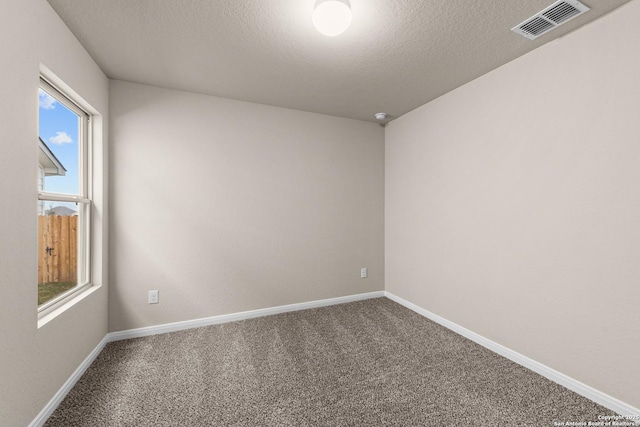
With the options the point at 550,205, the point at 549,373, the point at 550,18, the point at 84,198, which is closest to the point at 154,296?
the point at 84,198

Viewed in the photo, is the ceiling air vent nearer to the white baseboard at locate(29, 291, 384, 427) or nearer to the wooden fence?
the white baseboard at locate(29, 291, 384, 427)

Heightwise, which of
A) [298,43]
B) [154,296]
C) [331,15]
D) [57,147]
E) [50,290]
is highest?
[298,43]

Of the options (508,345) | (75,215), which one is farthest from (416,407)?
(75,215)

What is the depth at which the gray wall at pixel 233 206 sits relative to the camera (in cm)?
253

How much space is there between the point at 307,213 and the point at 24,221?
2349 mm

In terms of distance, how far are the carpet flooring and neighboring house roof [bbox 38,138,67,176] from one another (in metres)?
1.49

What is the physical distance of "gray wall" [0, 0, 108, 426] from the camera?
1249 mm

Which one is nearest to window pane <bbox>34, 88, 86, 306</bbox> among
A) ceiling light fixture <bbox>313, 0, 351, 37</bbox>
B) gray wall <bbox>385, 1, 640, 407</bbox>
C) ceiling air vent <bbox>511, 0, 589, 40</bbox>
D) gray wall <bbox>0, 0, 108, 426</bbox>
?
gray wall <bbox>0, 0, 108, 426</bbox>

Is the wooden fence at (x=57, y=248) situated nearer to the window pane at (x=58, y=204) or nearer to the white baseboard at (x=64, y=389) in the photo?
the window pane at (x=58, y=204)

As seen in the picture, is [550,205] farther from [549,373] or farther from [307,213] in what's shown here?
[307,213]

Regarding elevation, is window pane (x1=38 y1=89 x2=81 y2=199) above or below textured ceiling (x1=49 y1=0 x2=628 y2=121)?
below

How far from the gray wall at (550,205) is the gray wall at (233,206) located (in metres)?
1.01

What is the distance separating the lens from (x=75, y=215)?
2.10 m

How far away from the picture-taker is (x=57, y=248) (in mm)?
1868
